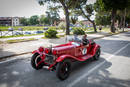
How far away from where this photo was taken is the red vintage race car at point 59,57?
412cm

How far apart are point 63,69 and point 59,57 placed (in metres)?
0.49

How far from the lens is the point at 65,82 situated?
3979 mm

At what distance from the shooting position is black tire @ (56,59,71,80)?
396 centimetres

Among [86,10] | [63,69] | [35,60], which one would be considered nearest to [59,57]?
[63,69]

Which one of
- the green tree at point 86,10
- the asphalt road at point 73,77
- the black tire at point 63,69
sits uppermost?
the green tree at point 86,10

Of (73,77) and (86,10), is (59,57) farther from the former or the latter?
(86,10)

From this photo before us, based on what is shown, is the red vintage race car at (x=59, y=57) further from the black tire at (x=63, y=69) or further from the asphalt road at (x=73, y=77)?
the asphalt road at (x=73, y=77)

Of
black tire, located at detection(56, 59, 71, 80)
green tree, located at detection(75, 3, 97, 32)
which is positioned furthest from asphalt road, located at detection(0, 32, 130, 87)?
green tree, located at detection(75, 3, 97, 32)

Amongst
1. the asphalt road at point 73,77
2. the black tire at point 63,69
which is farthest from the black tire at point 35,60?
the black tire at point 63,69

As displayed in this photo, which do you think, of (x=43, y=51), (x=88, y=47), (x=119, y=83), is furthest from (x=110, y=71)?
(x=43, y=51)

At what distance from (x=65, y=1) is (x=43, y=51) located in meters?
16.3

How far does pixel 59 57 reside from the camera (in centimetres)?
421

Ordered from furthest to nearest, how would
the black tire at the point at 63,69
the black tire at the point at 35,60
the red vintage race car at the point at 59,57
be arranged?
1. the black tire at the point at 35,60
2. the red vintage race car at the point at 59,57
3. the black tire at the point at 63,69

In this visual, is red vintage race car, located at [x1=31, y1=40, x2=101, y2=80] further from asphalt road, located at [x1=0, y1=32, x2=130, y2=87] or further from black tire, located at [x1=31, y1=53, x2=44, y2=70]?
asphalt road, located at [x1=0, y1=32, x2=130, y2=87]
